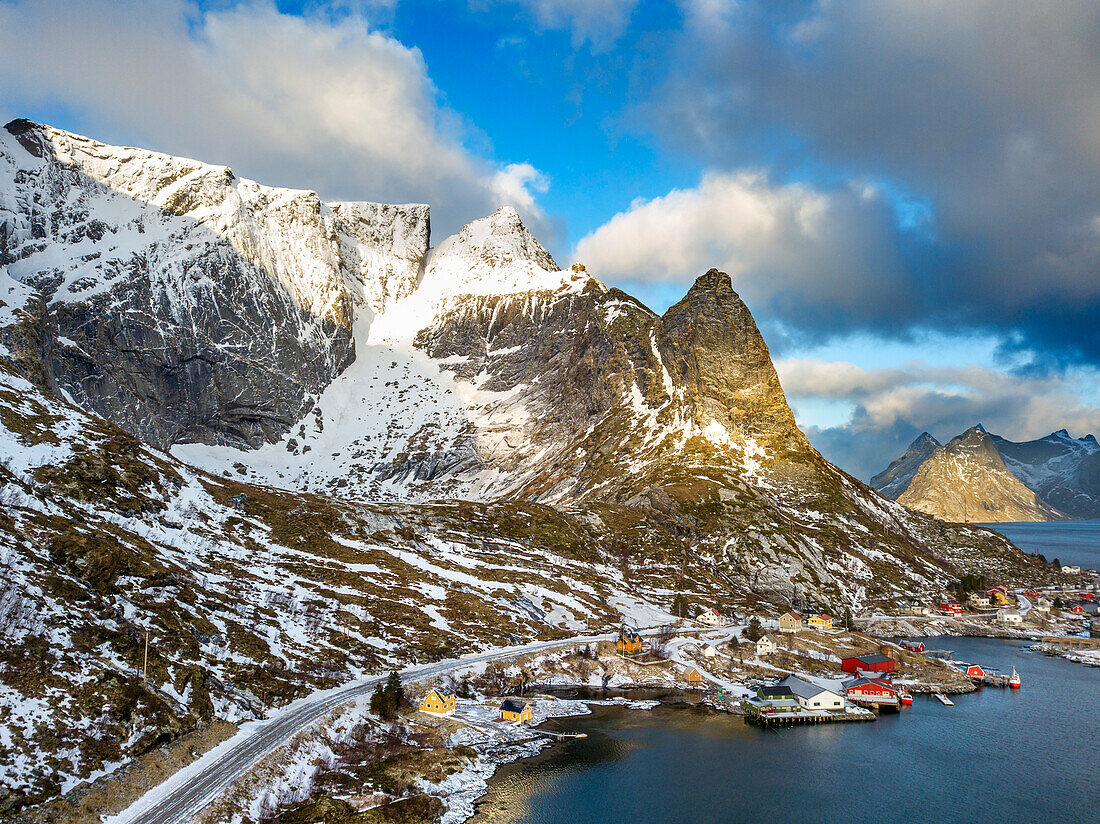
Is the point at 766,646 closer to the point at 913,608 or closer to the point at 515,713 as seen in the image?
the point at 515,713

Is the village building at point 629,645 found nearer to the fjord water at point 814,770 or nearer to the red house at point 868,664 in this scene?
the fjord water at point 814,770

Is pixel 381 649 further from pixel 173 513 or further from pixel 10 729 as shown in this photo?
pixel 10 729

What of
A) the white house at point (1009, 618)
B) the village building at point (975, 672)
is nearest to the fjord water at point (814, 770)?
the village building at point (975, 672)

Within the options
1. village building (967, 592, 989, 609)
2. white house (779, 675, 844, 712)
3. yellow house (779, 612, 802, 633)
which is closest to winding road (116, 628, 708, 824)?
white house (779, 675, 844, 712)

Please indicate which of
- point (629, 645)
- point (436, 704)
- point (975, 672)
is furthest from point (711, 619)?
point (436, 704)

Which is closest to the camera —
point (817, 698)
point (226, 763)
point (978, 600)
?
point (226, 763)

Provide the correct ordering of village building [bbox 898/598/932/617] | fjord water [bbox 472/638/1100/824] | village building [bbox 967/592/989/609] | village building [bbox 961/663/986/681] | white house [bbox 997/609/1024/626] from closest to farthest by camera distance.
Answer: fjord water [bbox 472/638/1100/824] < village building [bbox 961/663/986/681] < village building [bbox 898/598/932/617] < white house [bbox 997/609/1024/626] < village building [bbox 967/592/989/609]

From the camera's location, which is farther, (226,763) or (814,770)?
(814,770)

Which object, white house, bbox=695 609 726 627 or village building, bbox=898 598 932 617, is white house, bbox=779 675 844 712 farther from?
village building, bbox=898 598 932 617
